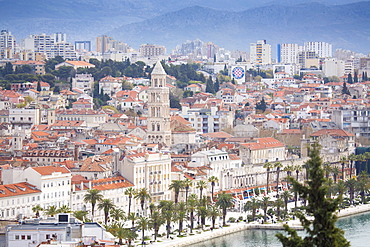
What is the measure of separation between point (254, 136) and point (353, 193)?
103 feet

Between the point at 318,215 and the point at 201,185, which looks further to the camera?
the point at 201,185

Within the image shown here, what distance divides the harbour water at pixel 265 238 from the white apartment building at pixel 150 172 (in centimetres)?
807

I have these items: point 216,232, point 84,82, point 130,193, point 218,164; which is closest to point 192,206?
point 216,232

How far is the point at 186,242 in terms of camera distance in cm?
6862

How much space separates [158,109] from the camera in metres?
109

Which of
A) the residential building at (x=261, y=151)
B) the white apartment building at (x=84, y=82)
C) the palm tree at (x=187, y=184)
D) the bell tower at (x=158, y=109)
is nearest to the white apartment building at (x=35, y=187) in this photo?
the palm tree at (x=187, y=184)

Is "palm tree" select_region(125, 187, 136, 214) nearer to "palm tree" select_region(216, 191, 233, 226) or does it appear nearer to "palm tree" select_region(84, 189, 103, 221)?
"palm tree" select_region(84, 189, 103, 221)

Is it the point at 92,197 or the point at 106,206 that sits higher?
the point at 92,197

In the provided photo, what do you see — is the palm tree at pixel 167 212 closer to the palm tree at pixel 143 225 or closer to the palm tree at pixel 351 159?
the palm tree at pixel 143 225

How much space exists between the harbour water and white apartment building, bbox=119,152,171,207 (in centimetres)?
807

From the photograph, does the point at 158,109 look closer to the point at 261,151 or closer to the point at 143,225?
the point at 261,151

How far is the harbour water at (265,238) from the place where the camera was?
6988cm

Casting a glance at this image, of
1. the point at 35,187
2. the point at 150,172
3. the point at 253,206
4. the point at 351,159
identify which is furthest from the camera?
the point at 351,159

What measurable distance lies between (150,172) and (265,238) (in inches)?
450
